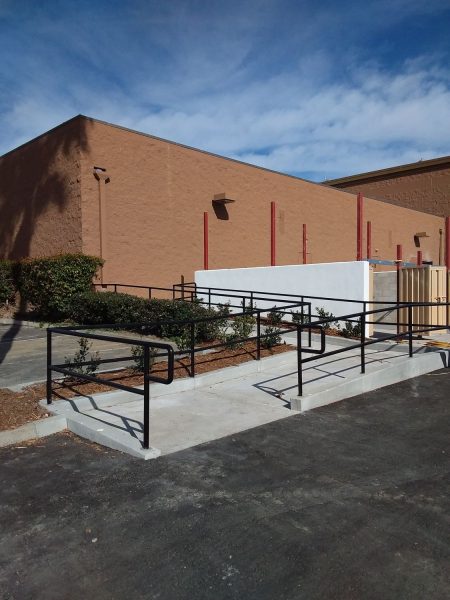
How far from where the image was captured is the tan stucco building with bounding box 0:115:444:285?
16.0 m

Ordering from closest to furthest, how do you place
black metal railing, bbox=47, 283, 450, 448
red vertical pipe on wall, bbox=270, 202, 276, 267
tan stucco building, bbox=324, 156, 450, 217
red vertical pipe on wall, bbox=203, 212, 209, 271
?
black metal railing, bbox=47, 283, 450, 448, red vertical pipe on wall, bbox=203, 212, 209, 271, red vertical pipe on wall, bbox=270, 202, 276, 267, tan stucco building, bbox=324, 156, 450, 217

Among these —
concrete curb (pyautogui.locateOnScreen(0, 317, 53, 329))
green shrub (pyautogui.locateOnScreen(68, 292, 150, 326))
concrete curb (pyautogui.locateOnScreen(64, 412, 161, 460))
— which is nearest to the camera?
concrete curb (pyautogui.locateOnScreen(64, 412, 161, 460))

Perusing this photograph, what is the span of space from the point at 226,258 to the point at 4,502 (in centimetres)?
1669

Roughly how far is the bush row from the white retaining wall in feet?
13.4

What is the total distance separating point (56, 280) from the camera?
14.6m

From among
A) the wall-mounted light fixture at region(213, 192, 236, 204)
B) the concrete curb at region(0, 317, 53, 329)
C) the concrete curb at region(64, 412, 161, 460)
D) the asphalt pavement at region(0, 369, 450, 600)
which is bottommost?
the asphalt pavement at region(0, 369, 450, 600)

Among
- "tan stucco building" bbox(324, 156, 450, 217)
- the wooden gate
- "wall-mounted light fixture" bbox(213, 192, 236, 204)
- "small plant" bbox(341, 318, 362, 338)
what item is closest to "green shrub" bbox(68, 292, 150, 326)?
"small plant" bbox(341, 318, 362, 338)

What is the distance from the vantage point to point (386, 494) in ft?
12.8

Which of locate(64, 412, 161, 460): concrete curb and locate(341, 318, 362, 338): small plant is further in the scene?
locate(341, 318, 362, 338): small plant

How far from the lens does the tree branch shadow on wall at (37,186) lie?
16.2 metres

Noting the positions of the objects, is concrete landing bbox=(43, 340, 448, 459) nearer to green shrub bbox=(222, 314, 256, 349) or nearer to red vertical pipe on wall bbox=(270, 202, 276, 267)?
green shrub bbox=(222, 314, 256, 349)

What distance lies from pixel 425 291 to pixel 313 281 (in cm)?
280

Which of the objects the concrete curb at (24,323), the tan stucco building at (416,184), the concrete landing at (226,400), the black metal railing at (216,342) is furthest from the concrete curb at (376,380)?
the tan stucco building at (416,184)

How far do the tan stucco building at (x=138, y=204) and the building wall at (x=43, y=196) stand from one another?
0.03 m
